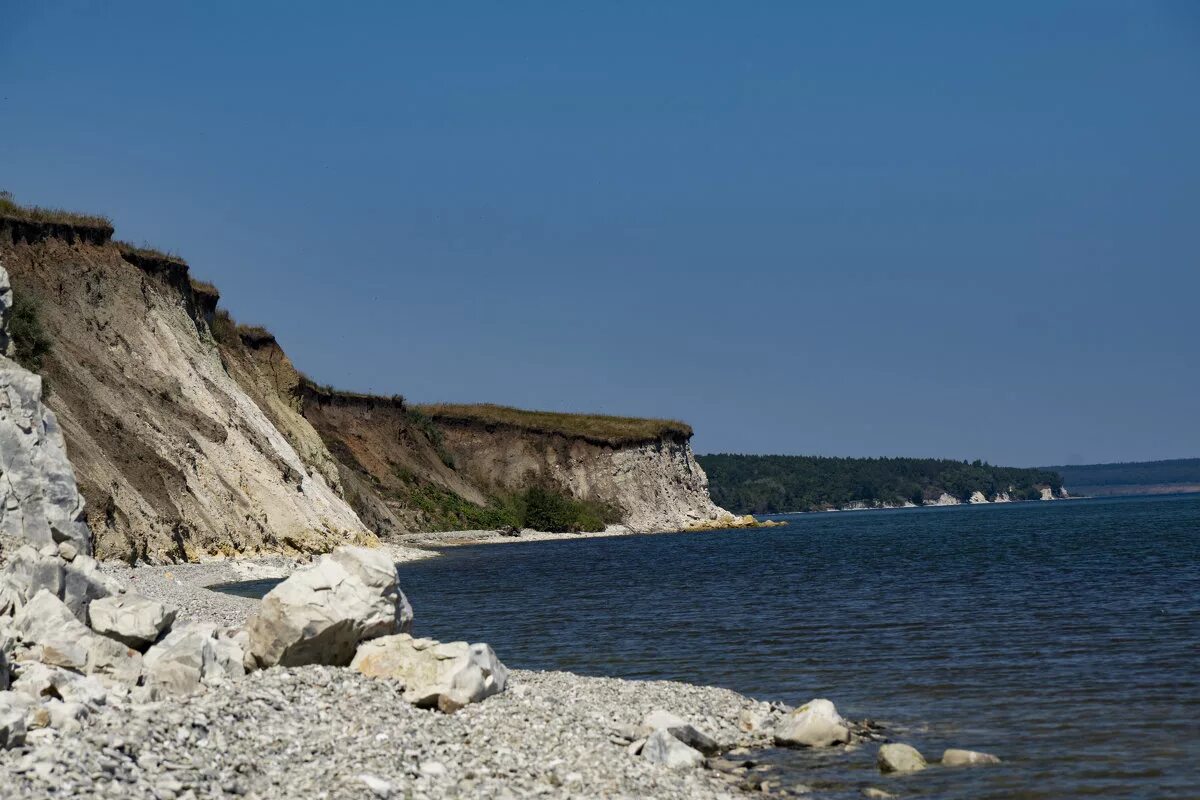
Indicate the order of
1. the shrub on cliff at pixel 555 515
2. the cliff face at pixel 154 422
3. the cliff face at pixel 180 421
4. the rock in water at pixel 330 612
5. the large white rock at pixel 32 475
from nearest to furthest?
the rock in water at pixel 330 612
the large white rock at pixel 32 475
the cliff face at pixel 154 422
the cliff face at pixel 180 421
the shrub on cliff at pixel 555 515

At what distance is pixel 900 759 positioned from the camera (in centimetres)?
1291

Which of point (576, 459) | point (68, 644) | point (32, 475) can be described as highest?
point (576, 459)

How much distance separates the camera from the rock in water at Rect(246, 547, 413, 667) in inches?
589

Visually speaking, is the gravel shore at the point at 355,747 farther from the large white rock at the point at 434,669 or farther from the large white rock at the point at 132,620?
the large white rock at the point at 132,620

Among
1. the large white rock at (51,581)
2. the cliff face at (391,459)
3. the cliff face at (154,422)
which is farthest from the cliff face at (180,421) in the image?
the large white rock at (51,581)

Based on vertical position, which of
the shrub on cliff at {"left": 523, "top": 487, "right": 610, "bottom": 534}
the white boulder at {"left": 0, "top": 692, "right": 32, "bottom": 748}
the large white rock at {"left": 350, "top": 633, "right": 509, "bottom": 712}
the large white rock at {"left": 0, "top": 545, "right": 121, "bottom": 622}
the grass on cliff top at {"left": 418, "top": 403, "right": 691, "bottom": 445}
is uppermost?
the grass on cliff top at {"left": 418, "top": 403, "right": 691, "bottom": 445}

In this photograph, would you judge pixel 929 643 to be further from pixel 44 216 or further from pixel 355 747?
pixel 44 216

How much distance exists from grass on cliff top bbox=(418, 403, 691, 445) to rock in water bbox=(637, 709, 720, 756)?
307 ft

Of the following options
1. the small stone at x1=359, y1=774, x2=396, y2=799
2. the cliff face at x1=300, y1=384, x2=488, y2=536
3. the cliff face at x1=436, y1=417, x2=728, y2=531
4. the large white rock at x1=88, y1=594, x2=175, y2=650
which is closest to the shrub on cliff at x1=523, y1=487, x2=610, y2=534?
the cliff face at x1=300, y1=384, x2=488, y2=536

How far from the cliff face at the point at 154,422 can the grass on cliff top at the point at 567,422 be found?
46694 mm

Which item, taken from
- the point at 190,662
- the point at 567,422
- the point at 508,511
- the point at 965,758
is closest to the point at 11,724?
the point at 190,662

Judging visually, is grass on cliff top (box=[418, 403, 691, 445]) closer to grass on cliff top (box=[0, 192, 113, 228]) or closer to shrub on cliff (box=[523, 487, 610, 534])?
shrub on cliff (box=[523, 487, 610, 534])

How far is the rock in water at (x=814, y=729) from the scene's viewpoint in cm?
1410

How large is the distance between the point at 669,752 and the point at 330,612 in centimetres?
490
